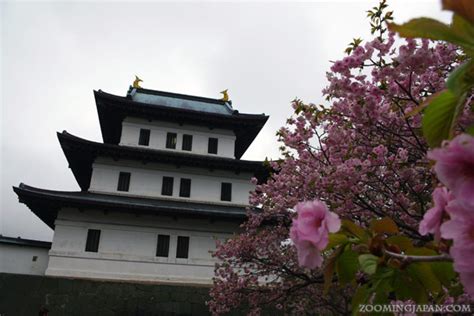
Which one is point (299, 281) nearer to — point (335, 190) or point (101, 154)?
point (335, 190)

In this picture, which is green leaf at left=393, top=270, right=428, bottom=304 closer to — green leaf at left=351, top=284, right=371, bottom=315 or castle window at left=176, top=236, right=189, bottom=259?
green leaf at left=351, top=284, right=371, bottom=315

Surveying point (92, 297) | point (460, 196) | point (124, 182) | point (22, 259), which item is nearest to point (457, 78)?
point (460, 196)

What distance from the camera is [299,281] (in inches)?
368

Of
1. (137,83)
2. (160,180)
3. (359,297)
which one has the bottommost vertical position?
(359,297)

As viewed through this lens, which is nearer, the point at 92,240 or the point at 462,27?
the point at 462,27

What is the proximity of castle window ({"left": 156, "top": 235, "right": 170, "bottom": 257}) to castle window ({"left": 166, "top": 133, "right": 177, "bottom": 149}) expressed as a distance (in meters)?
4.90

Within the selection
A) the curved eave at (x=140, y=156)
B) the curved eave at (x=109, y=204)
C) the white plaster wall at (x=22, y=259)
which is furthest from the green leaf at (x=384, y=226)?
the white plaster wall at (x=22, y=259)

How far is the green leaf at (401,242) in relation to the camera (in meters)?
1.29

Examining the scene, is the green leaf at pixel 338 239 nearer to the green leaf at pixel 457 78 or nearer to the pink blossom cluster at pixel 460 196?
the pink blossom cluster at pixel 460 196

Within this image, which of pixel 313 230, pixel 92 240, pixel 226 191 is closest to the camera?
pixel 313 230

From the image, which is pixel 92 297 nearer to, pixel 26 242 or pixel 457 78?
pixel 26 242

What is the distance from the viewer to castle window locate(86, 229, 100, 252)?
46.8ft

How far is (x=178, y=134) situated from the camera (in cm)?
1827

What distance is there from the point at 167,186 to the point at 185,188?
868 mm
